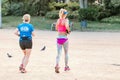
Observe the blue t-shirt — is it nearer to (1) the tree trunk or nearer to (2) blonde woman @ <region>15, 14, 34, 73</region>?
(2) blonde woman @ <region>15, 14, 34, 73</region>

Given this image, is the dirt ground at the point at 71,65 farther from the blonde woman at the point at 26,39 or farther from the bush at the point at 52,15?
the bush at the point at 52,15

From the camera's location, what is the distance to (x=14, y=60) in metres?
13.6

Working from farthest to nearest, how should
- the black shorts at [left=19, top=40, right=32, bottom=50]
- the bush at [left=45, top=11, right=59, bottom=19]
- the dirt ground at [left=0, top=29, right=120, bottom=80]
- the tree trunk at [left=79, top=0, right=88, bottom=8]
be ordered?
the bush at [left=45, top=11, right=59, bottom=19]
the tree trunk at [left=79, top=0, right=88, bottom=8]
the black shorts at [left=19, top=40, right=32, bottom=50]
the dirt ground at [left=0, top=29, right=120, bottom=80]

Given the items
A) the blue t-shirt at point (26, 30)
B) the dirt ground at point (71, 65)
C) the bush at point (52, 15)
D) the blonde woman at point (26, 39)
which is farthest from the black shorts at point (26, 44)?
the bush at point (52, 15)

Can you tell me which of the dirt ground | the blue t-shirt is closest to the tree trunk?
the dirt ground

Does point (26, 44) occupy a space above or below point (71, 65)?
above

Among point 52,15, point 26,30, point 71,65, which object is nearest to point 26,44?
point 26,30

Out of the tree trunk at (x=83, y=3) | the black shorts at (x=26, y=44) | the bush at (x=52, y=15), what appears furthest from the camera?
the bush at (x=52, y=15)

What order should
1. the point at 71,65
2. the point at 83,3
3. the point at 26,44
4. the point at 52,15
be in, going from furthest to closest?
the point at 52,15 → the point at 83,3 → the point at 71,65 → the point at 26,44

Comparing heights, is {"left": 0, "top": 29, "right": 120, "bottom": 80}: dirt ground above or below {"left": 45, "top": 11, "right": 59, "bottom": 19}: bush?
above

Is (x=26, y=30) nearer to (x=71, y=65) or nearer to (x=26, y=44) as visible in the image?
(x=26, y=44)

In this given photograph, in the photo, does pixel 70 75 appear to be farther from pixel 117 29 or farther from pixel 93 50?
pixel 117 29

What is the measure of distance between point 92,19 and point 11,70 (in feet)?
94.7

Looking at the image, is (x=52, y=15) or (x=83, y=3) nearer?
(x=83, y=3)
